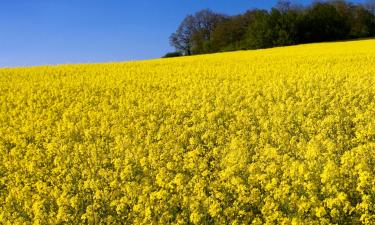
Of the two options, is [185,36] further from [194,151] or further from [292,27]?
[194,151]

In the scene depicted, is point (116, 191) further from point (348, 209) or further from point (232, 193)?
point (348, 209)

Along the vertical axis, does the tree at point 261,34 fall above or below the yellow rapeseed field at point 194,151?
above

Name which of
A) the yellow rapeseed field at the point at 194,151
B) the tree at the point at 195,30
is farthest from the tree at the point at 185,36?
the yellow rapeseed field at the point at 194,151

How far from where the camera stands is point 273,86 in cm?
1744

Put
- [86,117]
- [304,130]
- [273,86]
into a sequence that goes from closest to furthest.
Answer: [304,130], [86,117], [273,86]

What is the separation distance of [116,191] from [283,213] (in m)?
2.44

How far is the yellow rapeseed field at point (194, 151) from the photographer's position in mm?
7273

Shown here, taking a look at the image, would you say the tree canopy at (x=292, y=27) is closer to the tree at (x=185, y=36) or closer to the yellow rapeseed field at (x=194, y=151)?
the tree at (x=185, y=36)

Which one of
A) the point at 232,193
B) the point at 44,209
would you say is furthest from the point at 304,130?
the point at 44,209

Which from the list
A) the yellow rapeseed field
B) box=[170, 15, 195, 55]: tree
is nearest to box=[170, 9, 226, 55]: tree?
box=[170, 15, 195, 55]: tree

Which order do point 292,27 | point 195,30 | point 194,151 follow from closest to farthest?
1. point 194,151
2. point 292,27
3. point 195,30

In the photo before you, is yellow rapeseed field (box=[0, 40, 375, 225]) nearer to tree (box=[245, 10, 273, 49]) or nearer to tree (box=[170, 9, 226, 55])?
tree (box=[245, 10, 273, 49])

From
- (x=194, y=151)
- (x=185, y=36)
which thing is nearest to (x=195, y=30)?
(x=185, y=36)

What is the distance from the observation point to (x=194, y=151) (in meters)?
9.48
